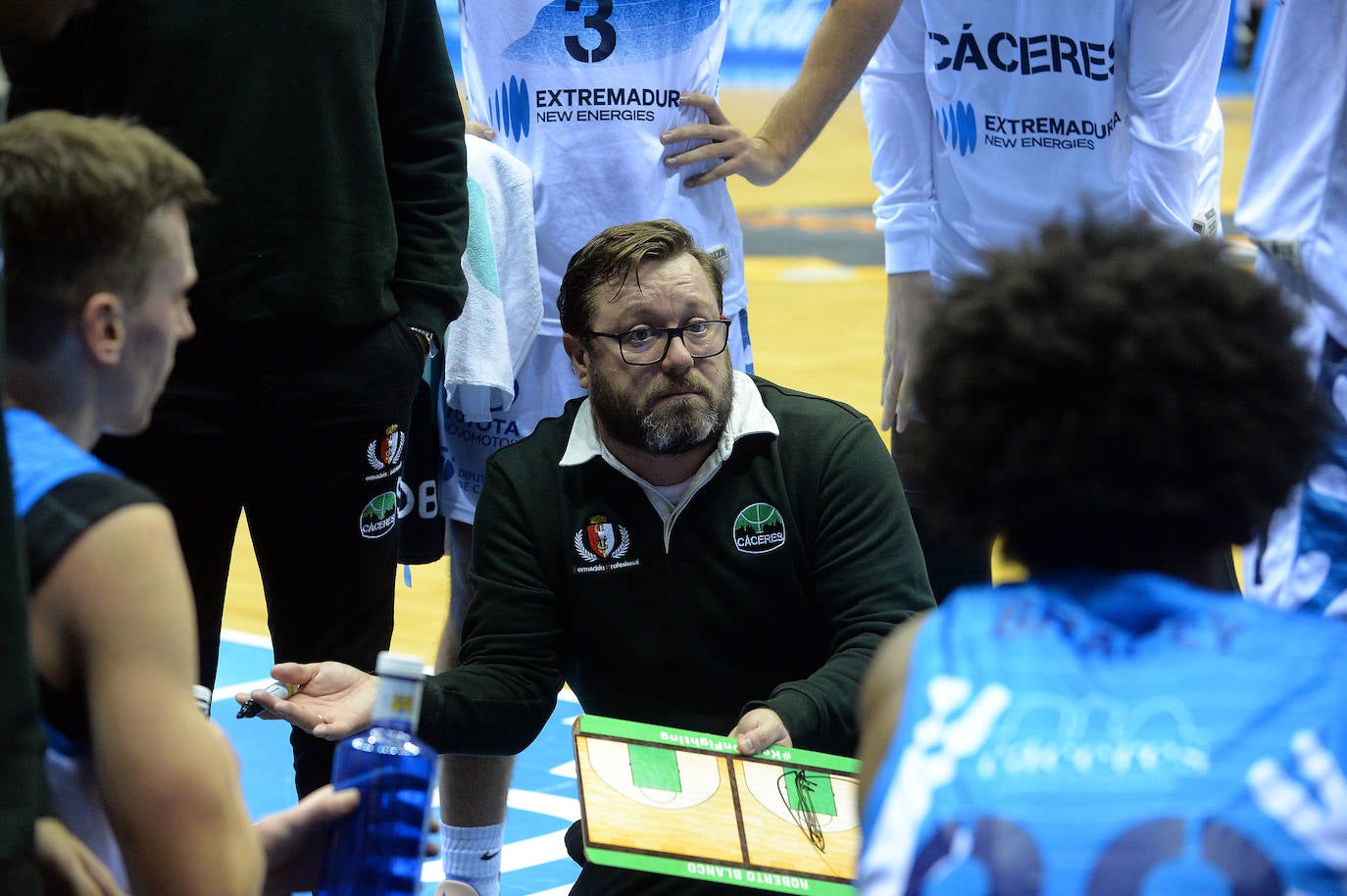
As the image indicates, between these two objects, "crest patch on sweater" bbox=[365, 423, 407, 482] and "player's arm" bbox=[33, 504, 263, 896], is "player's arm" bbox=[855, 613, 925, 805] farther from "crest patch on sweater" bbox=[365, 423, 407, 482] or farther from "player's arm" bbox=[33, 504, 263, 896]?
"crest patch on sweater" bbox=[365, 423, 407, 482]

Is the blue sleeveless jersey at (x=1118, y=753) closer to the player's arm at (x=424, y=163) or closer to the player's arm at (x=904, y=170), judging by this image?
the player's arm at (x=424, y=163)

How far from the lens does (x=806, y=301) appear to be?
1021 centimetres

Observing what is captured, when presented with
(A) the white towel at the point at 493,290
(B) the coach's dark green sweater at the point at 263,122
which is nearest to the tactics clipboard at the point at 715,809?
(B) the coach's dark green sweater at the point at 263,122

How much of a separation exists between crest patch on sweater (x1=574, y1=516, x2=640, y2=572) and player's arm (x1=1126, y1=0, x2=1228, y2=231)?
4.46 ft

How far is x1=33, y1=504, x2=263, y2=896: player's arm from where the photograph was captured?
1.32m

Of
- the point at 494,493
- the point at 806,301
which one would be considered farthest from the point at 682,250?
the point at 806,301

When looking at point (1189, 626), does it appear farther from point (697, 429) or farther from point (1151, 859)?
point (697, 429)

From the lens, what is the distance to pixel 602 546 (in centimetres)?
252

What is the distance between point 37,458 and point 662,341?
1.36 m

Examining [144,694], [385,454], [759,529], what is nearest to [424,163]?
[385,454]

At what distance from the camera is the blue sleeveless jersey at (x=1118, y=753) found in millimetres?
1083

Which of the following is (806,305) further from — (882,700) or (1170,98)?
(882,700)


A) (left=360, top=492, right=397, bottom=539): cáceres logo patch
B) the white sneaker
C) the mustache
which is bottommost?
the white sneaker

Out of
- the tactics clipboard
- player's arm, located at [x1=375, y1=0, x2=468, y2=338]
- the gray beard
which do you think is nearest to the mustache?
the gray beard
